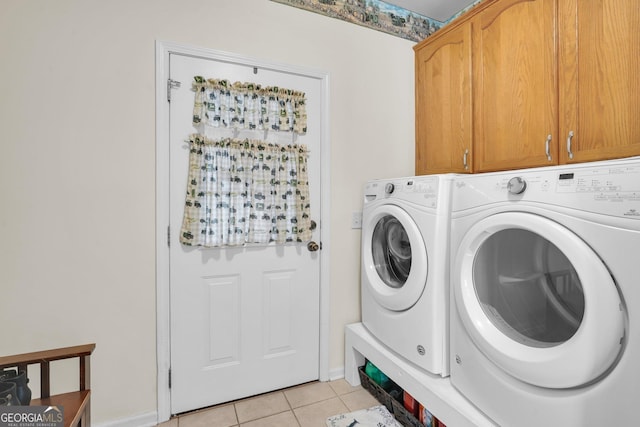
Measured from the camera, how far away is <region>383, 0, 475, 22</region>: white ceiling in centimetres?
220

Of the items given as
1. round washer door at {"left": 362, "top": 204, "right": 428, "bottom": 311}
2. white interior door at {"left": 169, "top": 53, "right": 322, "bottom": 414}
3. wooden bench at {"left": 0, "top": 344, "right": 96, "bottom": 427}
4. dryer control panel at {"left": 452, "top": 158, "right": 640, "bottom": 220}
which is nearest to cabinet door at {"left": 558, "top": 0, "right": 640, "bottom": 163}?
dryer control panel at {"left": 452, "top": 158, "right": 640, "bottom": 220}

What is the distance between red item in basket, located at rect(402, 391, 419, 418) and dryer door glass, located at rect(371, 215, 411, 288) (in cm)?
58

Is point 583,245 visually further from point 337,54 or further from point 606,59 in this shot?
point 337,54

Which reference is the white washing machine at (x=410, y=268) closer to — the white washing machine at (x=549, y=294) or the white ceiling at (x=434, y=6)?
the white washing machine at (x=549, y=294)

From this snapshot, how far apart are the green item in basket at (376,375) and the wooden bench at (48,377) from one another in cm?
148

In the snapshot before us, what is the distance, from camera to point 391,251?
6.19 ft

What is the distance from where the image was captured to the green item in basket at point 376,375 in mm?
1896

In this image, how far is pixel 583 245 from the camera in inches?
36.9

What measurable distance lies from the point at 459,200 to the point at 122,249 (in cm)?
170

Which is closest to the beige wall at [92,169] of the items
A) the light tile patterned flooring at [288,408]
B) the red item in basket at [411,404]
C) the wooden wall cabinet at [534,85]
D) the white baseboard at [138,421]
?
the white baseboard at [138,421]

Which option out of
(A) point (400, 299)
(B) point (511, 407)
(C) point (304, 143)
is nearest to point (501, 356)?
(B) point (511, 407)

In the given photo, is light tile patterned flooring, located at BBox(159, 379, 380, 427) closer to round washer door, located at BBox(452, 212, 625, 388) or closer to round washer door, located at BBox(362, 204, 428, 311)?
round washer door, located at BBox(362, 204, 428, 311)

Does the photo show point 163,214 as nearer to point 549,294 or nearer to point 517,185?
point 517,185

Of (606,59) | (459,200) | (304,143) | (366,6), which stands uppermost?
(366,6)
